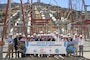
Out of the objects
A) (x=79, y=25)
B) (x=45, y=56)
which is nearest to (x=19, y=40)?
(x=45, y=56)

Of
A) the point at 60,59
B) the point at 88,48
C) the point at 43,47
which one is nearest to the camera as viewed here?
the point at 60,59

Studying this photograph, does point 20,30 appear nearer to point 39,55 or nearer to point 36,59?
point 39,55

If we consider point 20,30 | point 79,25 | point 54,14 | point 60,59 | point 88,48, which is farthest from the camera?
point 54,14

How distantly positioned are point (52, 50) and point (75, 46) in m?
1.69

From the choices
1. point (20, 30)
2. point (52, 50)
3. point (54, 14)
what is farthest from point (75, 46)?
point (54, 14)

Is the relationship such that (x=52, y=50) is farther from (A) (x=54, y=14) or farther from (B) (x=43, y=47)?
(A) (x=54, y=14)

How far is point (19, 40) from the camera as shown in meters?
20.8

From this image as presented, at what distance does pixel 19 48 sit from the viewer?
20.3m

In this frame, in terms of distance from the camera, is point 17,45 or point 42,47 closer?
point 42,47

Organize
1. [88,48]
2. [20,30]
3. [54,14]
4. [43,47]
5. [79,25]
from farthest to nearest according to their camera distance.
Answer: [54,14] → [79,25] → [20,30] → [88,48] → [43,47]

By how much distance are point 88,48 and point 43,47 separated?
8.58 metres

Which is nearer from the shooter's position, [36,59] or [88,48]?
[36,59]

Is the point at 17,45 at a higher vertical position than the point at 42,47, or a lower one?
higher

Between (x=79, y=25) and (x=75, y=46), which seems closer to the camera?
(x=75, y=46)
